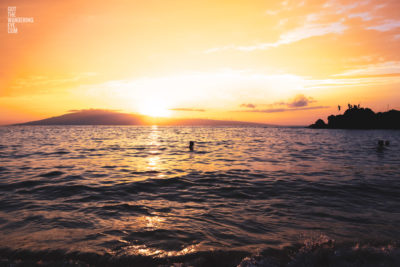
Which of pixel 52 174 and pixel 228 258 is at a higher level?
pixel 52 174

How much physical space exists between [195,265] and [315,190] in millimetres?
7300

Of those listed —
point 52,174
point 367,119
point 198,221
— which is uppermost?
point 367,119

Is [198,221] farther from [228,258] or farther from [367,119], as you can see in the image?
[367,119]

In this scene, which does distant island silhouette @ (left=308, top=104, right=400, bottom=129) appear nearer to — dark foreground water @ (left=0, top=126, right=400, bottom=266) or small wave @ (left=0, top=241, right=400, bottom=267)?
dark foreground water @ (left=0, top=126, right=400, bottom=266)

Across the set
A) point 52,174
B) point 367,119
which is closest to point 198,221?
point 52,174

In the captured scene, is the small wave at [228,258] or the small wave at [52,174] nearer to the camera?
the small wave at [228,258]

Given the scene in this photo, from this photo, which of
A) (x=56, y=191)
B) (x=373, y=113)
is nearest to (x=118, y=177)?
(x=56, y=191)

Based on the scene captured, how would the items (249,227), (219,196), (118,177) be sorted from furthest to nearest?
(118,177), (219,196), (249,227)

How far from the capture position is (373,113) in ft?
516

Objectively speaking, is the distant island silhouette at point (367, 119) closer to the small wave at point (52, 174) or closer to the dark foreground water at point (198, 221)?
the dark foreground water at point (198, 221)

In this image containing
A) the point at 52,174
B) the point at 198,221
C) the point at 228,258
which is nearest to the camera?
the point at 228,258

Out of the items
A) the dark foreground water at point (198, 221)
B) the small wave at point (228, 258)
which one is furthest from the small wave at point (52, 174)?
the small wave at point (228, 258)

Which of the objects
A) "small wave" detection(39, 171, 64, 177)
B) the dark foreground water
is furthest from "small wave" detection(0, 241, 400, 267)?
"small wave" detection(39, 171, 64, 177)

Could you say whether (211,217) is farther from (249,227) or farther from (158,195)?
(158,195)
